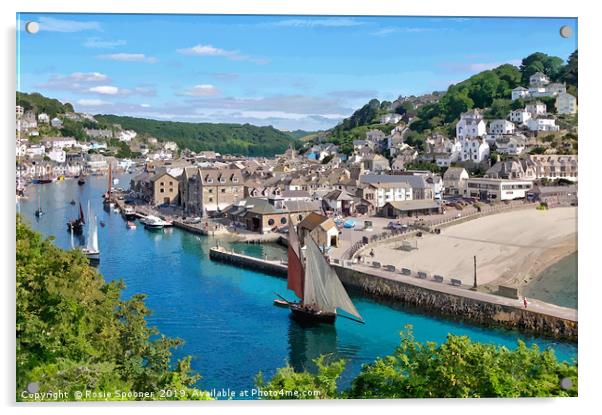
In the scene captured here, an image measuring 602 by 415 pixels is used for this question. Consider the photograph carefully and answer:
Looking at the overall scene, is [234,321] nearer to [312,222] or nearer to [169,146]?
[312,222]

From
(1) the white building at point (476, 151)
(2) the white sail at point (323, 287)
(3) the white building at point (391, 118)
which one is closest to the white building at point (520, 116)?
(1) the white building at point (476, 151)

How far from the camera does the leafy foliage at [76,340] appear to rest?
5.14m

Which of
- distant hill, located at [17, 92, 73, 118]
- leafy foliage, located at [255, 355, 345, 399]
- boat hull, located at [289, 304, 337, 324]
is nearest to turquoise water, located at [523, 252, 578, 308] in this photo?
boat hull, located at [289, 304, 337, 324]

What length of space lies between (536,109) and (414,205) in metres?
4.07

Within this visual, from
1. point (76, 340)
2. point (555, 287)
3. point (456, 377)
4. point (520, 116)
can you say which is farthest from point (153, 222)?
point (456, 377)

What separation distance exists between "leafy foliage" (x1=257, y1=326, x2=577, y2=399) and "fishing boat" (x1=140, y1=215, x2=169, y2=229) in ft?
40.3

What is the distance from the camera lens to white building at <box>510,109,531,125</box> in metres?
18.1

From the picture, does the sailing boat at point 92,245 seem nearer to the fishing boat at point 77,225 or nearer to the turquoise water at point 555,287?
the fishing boat at point 77,225

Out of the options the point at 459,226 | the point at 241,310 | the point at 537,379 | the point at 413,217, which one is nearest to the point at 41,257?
the point at 241,310

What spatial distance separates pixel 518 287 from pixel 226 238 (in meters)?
7.88

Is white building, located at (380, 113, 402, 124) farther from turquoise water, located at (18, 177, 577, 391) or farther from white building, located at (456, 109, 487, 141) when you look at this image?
turquoise water, located at (18, 177, 577, 391)

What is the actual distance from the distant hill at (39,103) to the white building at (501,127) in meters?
13.8

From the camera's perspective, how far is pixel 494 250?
1263 centimetres

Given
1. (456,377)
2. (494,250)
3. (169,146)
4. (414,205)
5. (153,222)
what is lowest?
(456,377)
